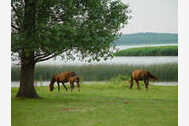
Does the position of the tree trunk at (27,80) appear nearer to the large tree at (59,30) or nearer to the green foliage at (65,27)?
the large tree at (59,30)

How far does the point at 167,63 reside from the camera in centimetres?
863

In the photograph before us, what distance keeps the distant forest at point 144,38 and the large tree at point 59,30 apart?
22cm

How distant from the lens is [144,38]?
28.9 feet

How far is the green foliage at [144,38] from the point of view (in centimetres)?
870

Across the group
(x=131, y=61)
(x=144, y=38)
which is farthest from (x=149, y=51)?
(x=131, y=61)

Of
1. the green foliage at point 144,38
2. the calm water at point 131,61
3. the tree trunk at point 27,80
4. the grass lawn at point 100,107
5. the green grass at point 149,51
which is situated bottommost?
the grass lawn at point 100,107

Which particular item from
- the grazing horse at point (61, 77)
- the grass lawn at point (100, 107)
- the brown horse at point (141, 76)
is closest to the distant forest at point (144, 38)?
the brown horse at point (141, 76)

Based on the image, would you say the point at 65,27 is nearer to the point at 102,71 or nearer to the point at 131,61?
the point at 102,71

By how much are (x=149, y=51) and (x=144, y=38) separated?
0.28 meters

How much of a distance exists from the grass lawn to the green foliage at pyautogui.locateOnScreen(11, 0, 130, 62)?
764 millimetres

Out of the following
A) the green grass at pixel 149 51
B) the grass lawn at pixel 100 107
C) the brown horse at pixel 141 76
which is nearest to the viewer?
the grass lawn at pixel 100 107

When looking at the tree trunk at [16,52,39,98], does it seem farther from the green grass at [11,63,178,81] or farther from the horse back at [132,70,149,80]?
the horse back at [132,70,149,80]

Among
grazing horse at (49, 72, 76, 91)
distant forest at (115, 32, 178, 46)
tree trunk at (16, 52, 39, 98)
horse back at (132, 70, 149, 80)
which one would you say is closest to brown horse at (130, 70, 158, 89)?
horse back at (132, 70, 149, 80)

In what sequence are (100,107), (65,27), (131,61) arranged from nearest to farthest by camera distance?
(100,107)
(131,61)
(65,27)
